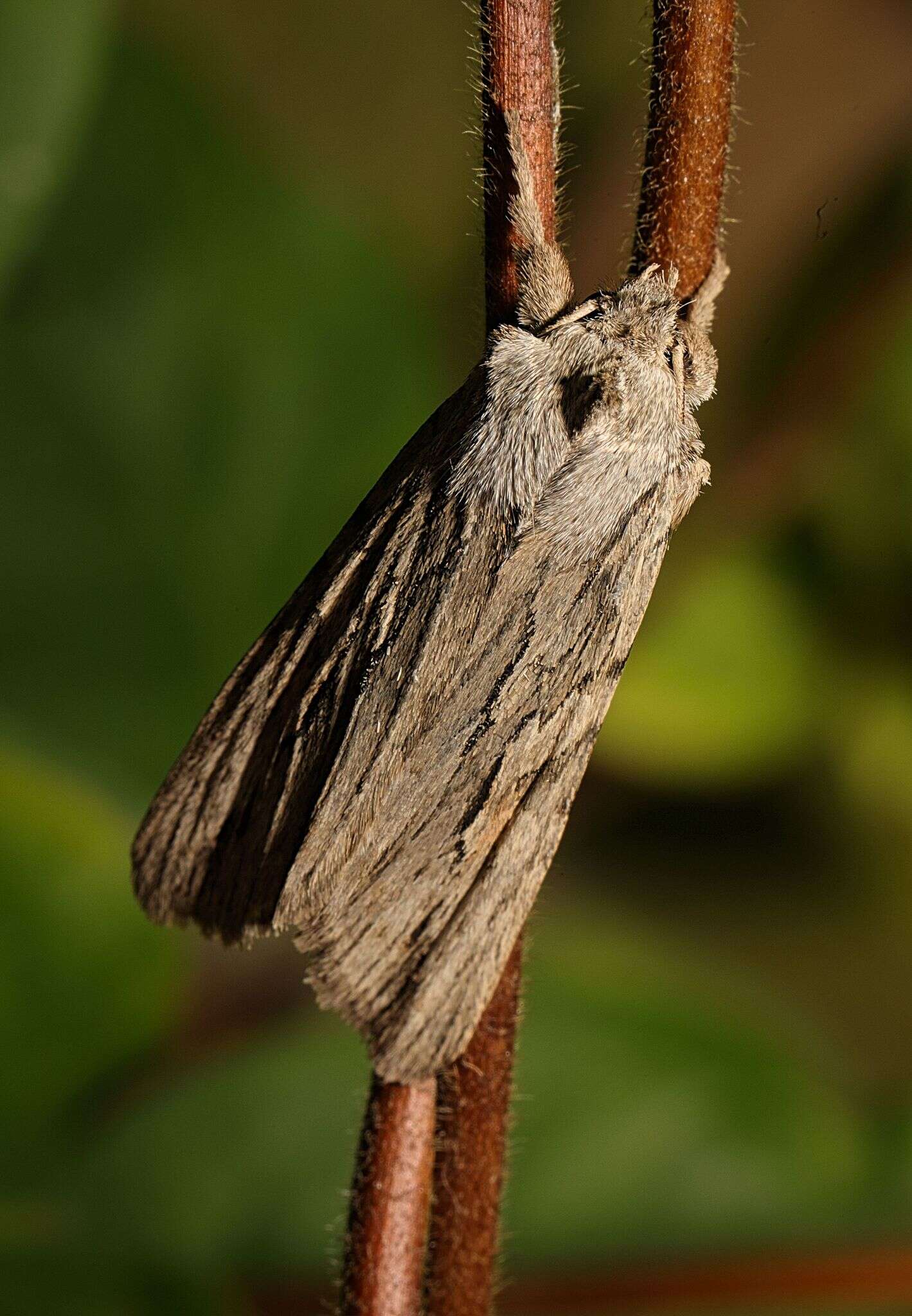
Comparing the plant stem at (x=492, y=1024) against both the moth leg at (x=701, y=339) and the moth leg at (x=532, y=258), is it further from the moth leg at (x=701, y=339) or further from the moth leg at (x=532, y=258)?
the moth leg at (x=701, y=339)

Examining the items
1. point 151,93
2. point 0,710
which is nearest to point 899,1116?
point 0,710

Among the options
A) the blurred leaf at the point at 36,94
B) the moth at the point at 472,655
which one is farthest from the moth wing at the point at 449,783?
the blurred leaf at the point at 36,94

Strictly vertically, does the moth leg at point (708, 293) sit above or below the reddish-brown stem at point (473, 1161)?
above

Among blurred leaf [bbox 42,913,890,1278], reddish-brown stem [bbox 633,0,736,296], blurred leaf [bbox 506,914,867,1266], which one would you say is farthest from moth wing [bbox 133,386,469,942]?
blurred leaf [bbox 506,914,867,1266]

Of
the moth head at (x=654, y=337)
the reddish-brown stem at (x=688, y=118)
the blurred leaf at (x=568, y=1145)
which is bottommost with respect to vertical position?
the blurred leaf at (x=568, y=1145)

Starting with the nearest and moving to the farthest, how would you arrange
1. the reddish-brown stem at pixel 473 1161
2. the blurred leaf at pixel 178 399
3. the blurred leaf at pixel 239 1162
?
the reddish-brown stem at pixel 473 1161, the blurred leaf at pixel 239 1162, the blurred leaf at pixel 178 399

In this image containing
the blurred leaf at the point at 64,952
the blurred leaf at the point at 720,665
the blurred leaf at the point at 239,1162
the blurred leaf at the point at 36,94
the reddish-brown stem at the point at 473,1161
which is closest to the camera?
the reddish-brown stem at the point at 473,1161

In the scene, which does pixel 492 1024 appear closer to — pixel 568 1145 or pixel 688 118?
pixel 688 118

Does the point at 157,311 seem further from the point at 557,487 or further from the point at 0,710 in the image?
the point at 557,487
